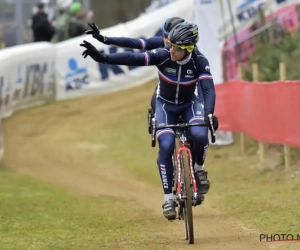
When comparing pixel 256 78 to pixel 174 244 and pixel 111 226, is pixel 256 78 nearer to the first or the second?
pixel 111 226

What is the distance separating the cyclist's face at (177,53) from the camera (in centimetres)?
903

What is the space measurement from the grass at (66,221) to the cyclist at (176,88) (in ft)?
2.83

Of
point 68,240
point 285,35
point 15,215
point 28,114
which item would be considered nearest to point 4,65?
point 28,114

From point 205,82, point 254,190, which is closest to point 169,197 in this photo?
point 205,82

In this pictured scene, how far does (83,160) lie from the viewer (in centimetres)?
1683

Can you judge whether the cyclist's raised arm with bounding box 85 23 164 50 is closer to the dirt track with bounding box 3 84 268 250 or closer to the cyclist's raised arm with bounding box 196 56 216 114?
the cyclist's raised arm with bounding box 196 56 216 114

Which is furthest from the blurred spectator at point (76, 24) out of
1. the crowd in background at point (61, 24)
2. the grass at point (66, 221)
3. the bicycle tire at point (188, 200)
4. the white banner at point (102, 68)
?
the bicycle tire at point (188, 200)

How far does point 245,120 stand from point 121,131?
4688 millimetres

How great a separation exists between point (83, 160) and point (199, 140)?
799 cm

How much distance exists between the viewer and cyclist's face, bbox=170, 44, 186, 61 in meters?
9.03

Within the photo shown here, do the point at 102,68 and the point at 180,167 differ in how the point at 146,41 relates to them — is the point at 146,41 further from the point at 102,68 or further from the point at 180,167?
the point at 102,68

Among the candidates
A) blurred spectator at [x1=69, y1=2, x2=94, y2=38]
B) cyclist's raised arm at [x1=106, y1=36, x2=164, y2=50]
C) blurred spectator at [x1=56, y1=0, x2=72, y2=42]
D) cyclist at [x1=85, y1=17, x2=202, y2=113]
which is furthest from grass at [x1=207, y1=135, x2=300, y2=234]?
blurred spectator at [x1=56, y1=0, x2=72, y2=42]

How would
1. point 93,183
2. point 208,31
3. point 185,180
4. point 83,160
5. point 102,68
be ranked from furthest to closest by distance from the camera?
point 102,68 < point 208,31 < point 83,160 < point 93,183 < point 185,180

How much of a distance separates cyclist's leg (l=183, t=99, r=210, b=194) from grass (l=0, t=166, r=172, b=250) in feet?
2.66
